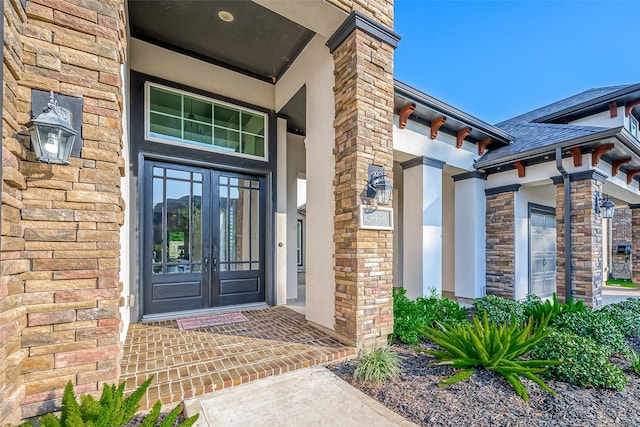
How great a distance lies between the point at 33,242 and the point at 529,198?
8800 millimetres

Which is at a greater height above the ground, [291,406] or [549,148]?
[549,148]

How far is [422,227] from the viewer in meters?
5.79

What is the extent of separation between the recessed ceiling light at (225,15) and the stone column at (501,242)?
6649 millimetres

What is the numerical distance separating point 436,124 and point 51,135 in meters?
5.99

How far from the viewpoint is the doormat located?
4.08 meters

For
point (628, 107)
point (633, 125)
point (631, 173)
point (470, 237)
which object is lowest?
point (470, 237)

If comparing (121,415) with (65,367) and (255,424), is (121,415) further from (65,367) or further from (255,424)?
(255,424)

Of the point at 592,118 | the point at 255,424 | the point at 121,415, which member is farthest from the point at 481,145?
the point at 121,415

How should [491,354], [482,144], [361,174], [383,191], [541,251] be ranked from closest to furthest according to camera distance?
[491,354], [361,174], [383,191], [482,144], [541,251]

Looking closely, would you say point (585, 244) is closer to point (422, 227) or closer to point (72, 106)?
point (422, 227)

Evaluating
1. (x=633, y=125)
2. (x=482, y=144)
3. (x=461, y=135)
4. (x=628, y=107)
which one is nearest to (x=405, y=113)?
(x=461, y=135)

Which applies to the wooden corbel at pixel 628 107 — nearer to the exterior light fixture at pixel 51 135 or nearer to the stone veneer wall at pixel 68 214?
the stone veneer wall at pixel 68 214

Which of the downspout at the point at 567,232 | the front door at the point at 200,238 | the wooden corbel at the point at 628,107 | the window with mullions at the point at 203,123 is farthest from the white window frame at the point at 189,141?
the wooden corbel at the point at 628,107

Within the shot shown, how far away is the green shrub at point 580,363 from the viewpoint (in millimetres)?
2623
